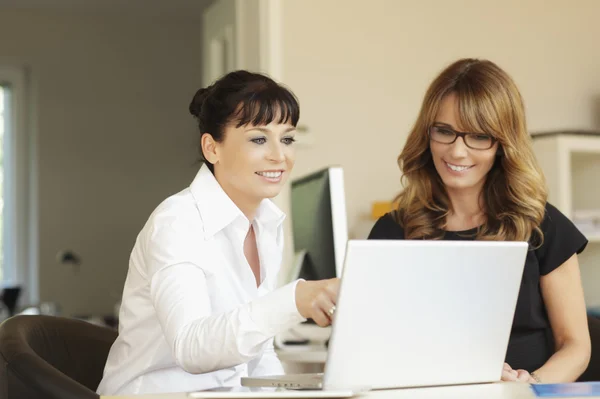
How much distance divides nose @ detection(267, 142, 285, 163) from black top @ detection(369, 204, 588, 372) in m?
0.66

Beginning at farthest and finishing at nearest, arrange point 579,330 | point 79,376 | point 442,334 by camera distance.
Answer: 1. point 579,330
2. point 79,376
3. point 442,334

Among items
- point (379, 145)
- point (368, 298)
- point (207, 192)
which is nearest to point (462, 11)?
point (379, 145)

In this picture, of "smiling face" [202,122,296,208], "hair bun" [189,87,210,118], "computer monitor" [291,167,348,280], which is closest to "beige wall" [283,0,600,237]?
"computer monitor" [291,167,348,280]

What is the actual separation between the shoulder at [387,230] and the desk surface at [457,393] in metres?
0.76

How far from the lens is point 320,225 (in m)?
2.23

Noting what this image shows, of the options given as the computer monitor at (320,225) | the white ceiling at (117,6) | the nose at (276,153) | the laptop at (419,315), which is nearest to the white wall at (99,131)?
the white ceiling at (117,6)

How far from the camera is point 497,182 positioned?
207 cm

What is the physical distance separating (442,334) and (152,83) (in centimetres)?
628

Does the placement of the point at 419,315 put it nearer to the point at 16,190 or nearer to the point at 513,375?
the point at 513,375

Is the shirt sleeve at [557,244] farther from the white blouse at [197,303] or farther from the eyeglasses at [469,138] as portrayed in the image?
the white blouse at [197,303]

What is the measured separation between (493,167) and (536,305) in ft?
1.11

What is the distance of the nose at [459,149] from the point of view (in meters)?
1.97

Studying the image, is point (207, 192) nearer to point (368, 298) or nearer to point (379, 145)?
point (368, 298)

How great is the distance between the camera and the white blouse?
132cm
